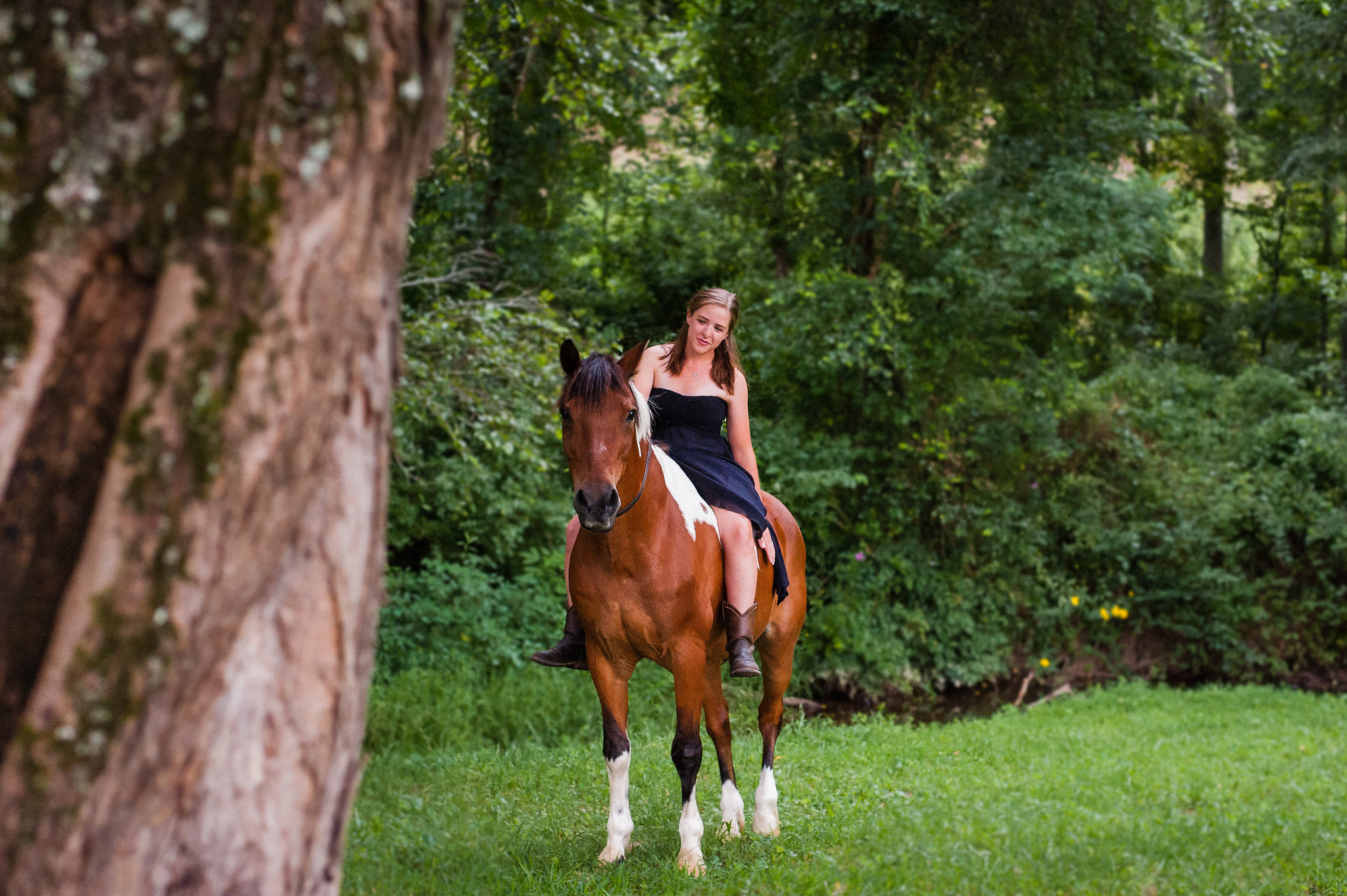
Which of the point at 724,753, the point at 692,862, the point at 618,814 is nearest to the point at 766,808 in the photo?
the point at 724,753

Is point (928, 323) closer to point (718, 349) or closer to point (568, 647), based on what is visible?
point (718, 349)

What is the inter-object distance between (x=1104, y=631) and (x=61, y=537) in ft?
41.6

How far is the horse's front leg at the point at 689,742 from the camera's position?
4547mm

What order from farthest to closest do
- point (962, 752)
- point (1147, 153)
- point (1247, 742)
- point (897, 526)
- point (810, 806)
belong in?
point (1147, 153) < point (897, 526) < point (1247, 742) < point (962, 752) < point (810, 806)

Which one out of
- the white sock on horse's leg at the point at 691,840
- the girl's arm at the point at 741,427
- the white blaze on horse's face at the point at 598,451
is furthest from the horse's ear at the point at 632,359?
the white sock on horse's leg at the point at 691,840

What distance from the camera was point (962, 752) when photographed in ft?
25.2

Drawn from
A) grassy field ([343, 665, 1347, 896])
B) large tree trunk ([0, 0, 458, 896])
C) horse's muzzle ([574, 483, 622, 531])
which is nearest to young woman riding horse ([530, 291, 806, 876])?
horse's muzzle ([574, 483, 622, 531])

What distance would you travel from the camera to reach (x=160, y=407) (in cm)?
148

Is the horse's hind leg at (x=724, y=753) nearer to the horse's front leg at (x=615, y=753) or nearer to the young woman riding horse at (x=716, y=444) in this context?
the young woman riding horse at (x=716, y=444)

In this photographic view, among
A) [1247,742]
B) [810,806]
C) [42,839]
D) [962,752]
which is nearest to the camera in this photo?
[42,839]

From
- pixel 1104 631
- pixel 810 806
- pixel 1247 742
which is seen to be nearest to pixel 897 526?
pixel 1104 631

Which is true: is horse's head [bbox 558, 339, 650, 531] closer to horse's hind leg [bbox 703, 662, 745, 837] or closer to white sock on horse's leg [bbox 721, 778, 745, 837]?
horse's hind leg [bbox 703, 662, 745, 837]

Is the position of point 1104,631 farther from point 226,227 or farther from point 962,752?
point 226,227

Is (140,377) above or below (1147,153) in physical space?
below
